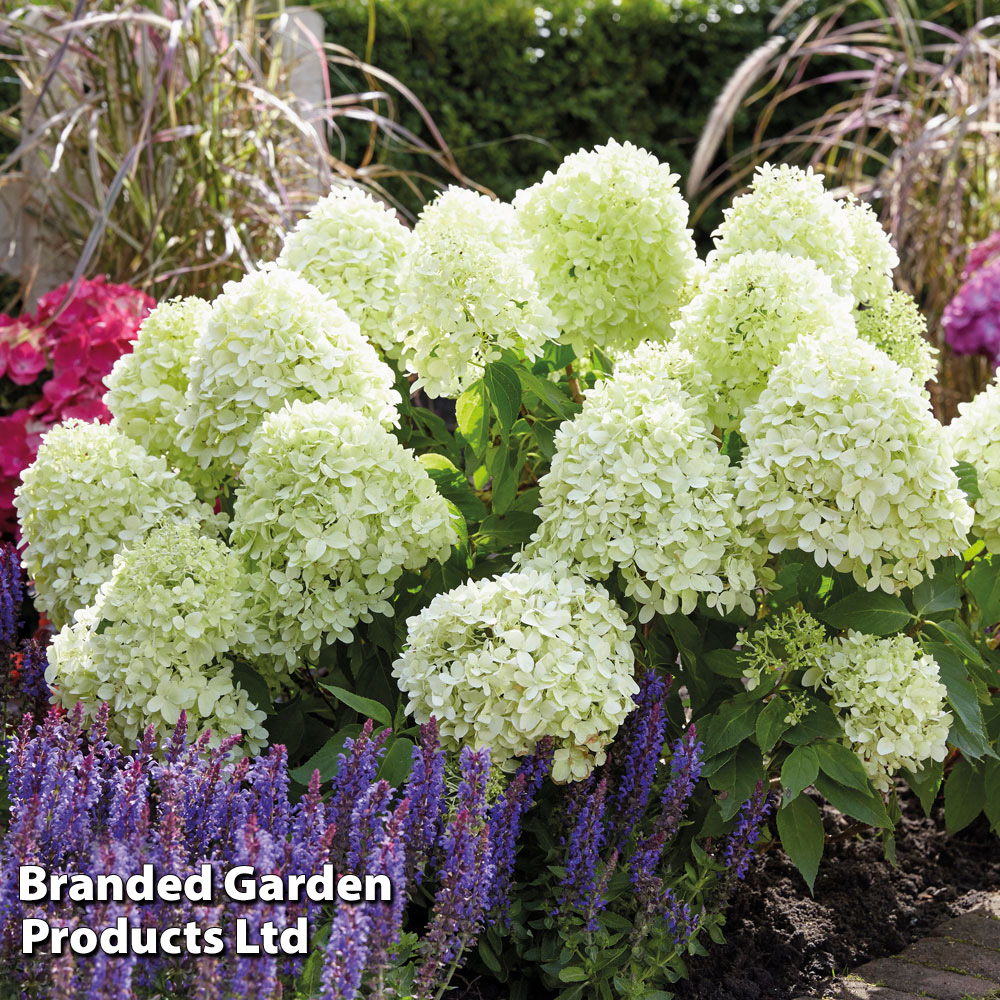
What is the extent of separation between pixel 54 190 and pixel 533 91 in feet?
14.5

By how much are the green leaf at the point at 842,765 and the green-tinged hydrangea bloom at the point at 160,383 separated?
1.53 m

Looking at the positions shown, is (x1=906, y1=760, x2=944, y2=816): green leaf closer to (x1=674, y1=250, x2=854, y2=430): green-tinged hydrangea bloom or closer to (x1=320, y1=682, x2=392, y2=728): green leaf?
(x1=674, y1=250, x2=854, y2=430): green-tinged hydrangea bloom

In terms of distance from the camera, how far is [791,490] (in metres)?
2.17

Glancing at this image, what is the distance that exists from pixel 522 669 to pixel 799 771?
1.86 ft

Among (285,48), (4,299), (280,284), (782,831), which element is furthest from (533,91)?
(782,831)

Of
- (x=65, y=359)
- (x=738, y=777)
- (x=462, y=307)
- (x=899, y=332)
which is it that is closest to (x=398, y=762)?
(x=738, y=777)

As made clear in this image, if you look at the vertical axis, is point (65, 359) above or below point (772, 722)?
above

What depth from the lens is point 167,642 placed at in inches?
90.6

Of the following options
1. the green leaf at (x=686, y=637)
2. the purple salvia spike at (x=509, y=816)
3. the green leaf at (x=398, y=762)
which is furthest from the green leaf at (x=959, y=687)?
the green leaf at (x=398, y=762)

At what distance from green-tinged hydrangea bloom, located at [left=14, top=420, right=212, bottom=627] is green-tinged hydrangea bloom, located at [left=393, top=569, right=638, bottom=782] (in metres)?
0.77

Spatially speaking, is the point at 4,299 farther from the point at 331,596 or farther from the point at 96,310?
the point at 331,596

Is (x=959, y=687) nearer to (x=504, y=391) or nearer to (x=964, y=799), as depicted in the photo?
(x=964, y=799)

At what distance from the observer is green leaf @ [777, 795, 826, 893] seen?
2291 mm

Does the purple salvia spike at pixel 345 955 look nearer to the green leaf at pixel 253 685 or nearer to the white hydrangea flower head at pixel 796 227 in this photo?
the green leaf at pixel 253 685
